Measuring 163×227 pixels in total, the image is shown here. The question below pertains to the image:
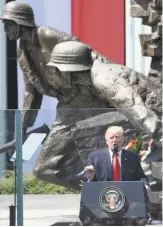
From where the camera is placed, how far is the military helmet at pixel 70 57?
15.4m

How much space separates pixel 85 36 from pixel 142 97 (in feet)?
23.2

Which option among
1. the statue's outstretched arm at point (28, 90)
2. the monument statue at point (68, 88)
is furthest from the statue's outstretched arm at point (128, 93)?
the statue's outstretched arm at point (28, 90)

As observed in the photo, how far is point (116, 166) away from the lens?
13.5m

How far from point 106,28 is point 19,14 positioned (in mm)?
5709

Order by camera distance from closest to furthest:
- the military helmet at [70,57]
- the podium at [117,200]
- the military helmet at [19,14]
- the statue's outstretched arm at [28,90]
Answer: the podium at [117,200] < the military helmet at [70,57] < the military helmet at [19,14] < the statue's outstretched arm at [28,90]

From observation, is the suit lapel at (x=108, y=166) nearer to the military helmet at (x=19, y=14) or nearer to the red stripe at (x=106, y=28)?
the military helmet at (x=19, y=14)

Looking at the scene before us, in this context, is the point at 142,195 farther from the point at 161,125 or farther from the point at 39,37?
the point at 39,37

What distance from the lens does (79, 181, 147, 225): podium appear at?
43.9 ft

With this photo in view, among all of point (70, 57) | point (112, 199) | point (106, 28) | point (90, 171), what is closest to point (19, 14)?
point (70, 57)

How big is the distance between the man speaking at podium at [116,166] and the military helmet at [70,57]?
78.8 inches

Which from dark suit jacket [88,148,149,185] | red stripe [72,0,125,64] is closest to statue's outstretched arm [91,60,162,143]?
dark suit jacket [88,148,149,185]

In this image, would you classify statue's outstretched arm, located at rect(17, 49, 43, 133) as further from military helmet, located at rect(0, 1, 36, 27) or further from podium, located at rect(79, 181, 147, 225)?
podium, located at rect(79, 181, 147, 225)

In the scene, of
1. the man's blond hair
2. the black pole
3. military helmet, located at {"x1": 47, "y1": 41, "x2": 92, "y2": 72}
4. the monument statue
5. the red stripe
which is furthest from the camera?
the red stripe

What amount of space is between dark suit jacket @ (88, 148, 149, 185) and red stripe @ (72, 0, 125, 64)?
8268mm
